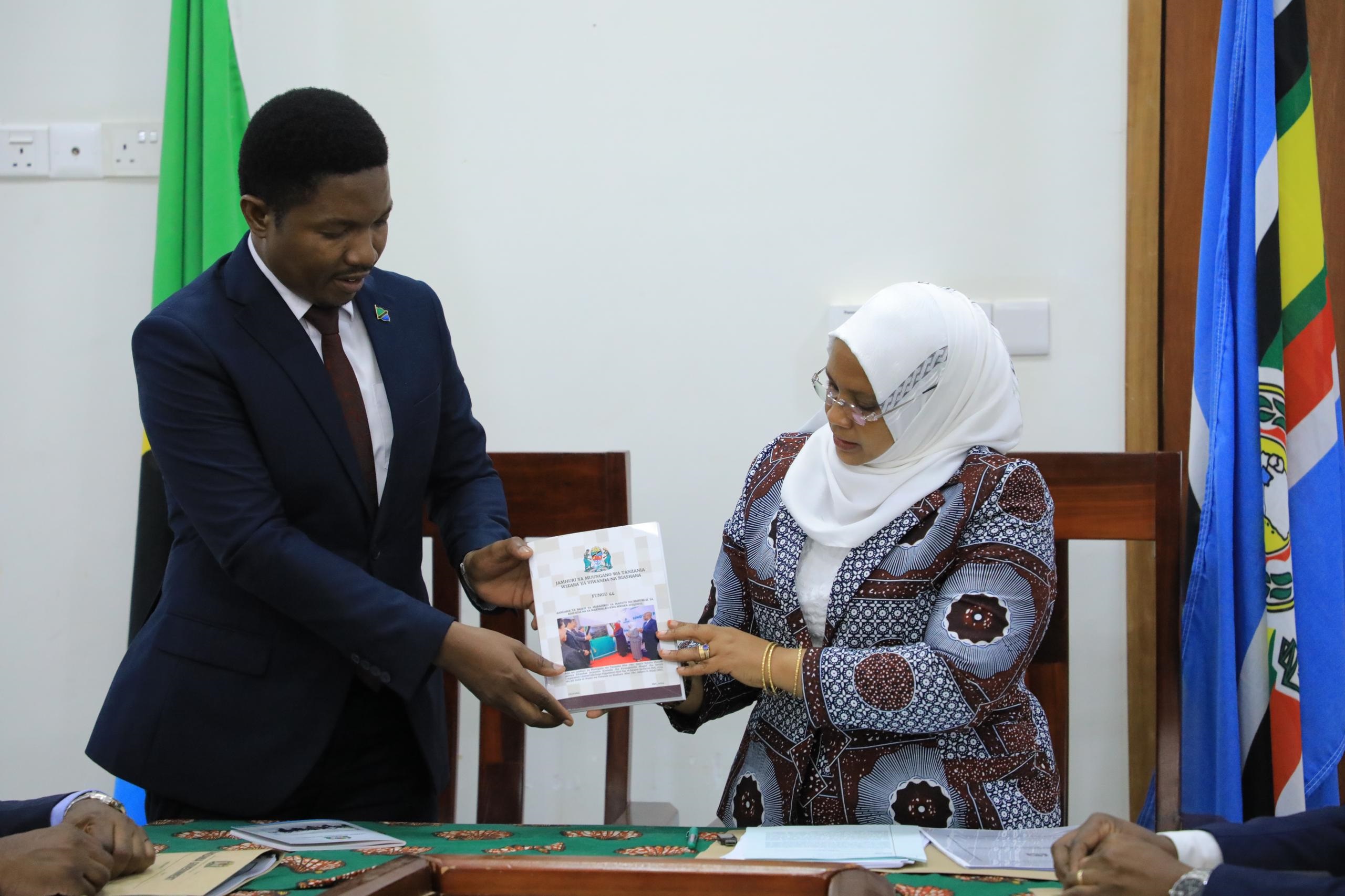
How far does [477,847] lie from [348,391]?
81cm

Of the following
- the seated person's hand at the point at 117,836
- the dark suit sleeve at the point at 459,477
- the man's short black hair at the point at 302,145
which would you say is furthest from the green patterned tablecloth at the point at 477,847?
the man's short black hair at the point at 302,145

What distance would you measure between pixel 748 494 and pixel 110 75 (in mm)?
2349

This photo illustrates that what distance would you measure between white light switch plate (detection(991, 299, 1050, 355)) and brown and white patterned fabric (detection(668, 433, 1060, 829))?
0.99m

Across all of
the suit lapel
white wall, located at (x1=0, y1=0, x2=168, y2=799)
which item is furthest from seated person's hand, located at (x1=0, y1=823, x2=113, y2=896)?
white wall, located at (x1=0, y1=0, x2=168, y2=799)

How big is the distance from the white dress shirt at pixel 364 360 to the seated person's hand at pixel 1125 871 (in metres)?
1.27

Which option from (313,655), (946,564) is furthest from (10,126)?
(946,564)

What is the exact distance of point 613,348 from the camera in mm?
3066

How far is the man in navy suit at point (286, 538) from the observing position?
1.84 m

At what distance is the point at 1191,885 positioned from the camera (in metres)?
1.26

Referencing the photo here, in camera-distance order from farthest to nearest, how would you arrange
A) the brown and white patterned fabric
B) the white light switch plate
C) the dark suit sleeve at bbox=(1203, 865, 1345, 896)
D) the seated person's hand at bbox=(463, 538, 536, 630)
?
the white light switch plate
the seated person's hand at bbox=(463, 538, 536, 630)
the brown and white patterned fabric
the dark suit sleeve at bbox=(1203, 865, 1345, 896)

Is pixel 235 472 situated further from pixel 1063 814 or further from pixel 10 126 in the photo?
pixel 10 126

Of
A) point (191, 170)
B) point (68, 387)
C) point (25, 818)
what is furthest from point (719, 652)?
point (68, 387)

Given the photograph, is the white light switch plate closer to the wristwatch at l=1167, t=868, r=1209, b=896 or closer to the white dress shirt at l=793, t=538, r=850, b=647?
the white dress shirt at l=793, t=538, r=850, b=647

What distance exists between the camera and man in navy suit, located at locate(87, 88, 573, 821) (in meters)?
1.84
